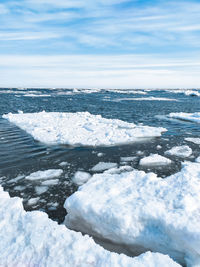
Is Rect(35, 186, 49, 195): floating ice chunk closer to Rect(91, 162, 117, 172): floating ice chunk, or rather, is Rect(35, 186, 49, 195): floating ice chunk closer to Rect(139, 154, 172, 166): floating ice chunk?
Rect(91, 162, 117, 172): floating ice chunk

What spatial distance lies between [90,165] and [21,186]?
2437 mm

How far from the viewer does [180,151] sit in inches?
346

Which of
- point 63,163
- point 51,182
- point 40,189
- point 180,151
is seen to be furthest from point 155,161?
point 40,189

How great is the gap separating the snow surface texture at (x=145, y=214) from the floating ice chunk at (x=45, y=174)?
192 cm

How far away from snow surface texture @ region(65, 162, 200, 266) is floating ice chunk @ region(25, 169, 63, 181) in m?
1.92

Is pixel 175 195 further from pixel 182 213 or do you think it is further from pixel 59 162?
pixel 59 162

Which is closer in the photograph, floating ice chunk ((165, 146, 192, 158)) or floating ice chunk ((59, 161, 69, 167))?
floating ice chunk ((59, 161, 69, 167))

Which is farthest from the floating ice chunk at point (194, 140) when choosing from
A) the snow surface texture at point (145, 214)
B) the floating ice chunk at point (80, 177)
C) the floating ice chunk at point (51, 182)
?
the floating ice chunk at point (51, 182)

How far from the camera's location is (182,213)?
12.3 feet

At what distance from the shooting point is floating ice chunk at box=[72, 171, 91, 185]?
624cm

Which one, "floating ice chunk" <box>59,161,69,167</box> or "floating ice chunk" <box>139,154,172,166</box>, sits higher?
"floating ice chunk" <box>139,154,172,166</box>

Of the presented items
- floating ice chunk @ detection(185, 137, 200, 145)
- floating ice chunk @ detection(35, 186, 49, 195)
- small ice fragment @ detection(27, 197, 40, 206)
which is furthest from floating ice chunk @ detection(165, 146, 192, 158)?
small ice fragment @ detection(27, 197, 40, 206)

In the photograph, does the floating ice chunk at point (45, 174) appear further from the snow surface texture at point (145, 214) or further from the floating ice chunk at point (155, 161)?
the floating ice chunk at point (155, 161)

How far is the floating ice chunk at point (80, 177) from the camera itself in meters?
6.24
